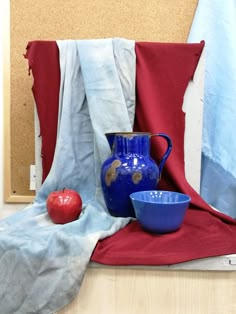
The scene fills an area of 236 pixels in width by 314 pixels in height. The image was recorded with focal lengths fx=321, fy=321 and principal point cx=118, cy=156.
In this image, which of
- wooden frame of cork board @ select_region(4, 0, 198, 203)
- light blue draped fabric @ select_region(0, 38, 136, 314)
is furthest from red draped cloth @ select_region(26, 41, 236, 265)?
wooden frame of cork board @ select_region(4, 0, 198, 203)

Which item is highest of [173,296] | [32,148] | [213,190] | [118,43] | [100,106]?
[118,43]

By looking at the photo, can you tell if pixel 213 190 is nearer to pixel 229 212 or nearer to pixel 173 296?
pixel 229 212

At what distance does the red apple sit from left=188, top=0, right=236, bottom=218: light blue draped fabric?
41 cm

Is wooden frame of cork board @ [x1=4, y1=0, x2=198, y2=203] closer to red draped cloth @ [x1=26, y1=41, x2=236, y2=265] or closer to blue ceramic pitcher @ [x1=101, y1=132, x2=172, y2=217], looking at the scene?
red draped cloth @ [x1=26, y1=41, x2=236, y2=265]

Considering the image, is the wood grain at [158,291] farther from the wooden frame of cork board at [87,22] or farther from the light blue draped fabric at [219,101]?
the wooden frame of cork board at [87,22]

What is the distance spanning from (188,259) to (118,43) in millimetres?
561

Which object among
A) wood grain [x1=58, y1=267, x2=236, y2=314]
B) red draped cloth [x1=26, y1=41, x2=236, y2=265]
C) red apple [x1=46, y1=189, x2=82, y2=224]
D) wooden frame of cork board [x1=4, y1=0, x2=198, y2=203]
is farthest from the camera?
wooden frame of cork board [x1=4, y1=0, x2=198, y2=203]

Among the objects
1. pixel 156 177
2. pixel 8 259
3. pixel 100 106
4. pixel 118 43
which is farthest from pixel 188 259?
pixel 118 43

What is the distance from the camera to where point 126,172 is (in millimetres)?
701

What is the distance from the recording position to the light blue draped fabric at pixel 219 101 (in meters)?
0.91

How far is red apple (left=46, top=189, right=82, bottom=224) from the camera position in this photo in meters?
0.69

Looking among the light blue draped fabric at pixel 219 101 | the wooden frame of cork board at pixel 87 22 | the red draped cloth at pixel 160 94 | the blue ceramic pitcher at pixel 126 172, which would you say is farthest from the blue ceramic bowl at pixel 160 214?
the wooden frame of cork board at pixel 87 22

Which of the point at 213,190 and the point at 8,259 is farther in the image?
the point at 213,190

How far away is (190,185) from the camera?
88 centimetres
